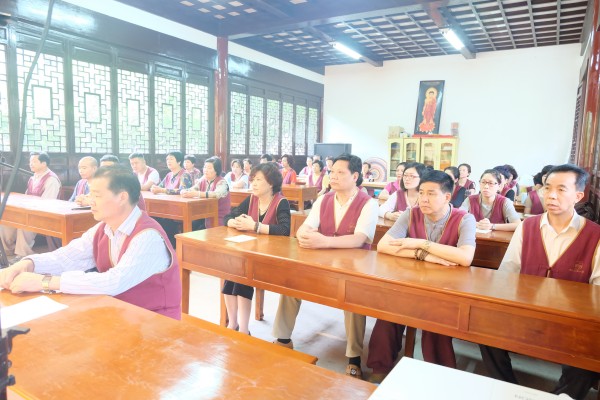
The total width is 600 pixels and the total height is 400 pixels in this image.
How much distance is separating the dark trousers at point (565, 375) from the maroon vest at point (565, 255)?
44cm

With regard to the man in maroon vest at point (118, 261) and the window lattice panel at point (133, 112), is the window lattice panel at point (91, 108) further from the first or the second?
the man in maroon vest at point (118, 261)

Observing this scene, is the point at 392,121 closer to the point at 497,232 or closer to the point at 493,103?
the point at 493,103

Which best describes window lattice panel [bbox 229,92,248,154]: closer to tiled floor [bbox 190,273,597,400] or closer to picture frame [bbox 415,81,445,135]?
picture frame [bbox 415,81,445,135]

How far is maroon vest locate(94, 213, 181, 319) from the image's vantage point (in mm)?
1714

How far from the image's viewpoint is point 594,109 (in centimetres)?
448

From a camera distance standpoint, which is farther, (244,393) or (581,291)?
(581,291)

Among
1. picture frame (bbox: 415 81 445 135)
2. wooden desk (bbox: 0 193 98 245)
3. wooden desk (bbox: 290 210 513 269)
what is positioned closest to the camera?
wooden desk (bbox: 290 210 513 269)

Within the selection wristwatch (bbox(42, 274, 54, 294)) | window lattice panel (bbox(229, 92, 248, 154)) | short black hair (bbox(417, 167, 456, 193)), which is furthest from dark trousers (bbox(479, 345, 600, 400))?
window lattice panel (bbox(229, 92, 248, 154))

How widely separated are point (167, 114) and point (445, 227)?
5984 mm

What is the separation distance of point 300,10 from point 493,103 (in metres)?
4.99

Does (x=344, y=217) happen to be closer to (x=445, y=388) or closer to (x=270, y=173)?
(x=270, y=173)

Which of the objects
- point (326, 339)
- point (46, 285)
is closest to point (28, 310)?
point (46, 285)

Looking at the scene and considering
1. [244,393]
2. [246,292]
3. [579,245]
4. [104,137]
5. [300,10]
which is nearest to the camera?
[244,393]

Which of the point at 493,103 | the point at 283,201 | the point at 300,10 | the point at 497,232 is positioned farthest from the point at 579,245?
the point at 493,103
